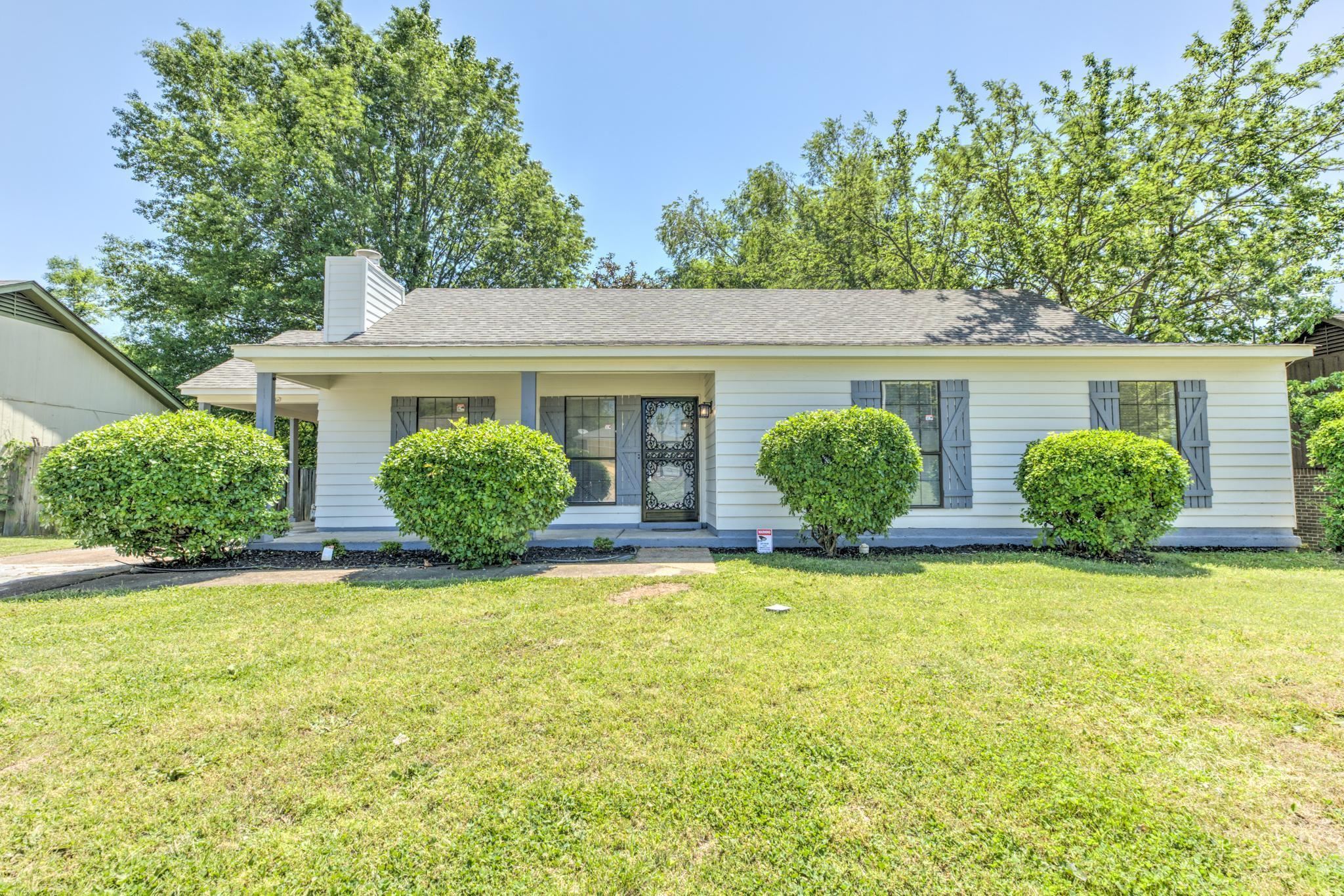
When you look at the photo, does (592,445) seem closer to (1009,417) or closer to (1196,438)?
(1009,417)

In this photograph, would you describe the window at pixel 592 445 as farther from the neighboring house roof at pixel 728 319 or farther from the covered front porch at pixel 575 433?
the neighboring house roof at pixel 728 319

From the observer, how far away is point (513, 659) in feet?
10.6

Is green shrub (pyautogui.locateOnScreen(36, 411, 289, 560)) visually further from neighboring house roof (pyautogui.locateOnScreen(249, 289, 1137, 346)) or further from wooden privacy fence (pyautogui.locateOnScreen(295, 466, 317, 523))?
wooden privacy fence (pyautogui.locateOnScreen(295, 466, 317, 523))

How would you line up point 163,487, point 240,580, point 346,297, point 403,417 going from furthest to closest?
point 403,417
point 346,297
point 163,487
point 240,580

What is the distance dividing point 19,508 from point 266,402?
768cm

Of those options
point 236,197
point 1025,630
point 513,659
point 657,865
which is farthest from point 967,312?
point 236,197

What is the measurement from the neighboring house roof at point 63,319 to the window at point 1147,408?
63.9 feet

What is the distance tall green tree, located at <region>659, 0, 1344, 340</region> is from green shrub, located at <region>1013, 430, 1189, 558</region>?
29.0 ft

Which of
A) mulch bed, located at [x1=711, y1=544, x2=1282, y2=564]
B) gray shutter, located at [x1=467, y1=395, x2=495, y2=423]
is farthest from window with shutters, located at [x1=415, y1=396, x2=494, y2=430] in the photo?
mulch bed, located at [x1=711, y1=544, x2=1282, y2=564]

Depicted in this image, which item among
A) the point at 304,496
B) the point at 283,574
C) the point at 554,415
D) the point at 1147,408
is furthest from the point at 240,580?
the point at 1147,408

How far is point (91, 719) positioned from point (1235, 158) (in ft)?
58.1

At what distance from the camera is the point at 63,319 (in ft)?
39.8

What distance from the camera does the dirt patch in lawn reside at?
4496 mm

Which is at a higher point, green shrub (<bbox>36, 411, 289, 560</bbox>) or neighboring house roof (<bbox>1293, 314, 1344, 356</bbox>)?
neighboring house roof (<bbox>1293, 314, 1344, 356</bbox>)
